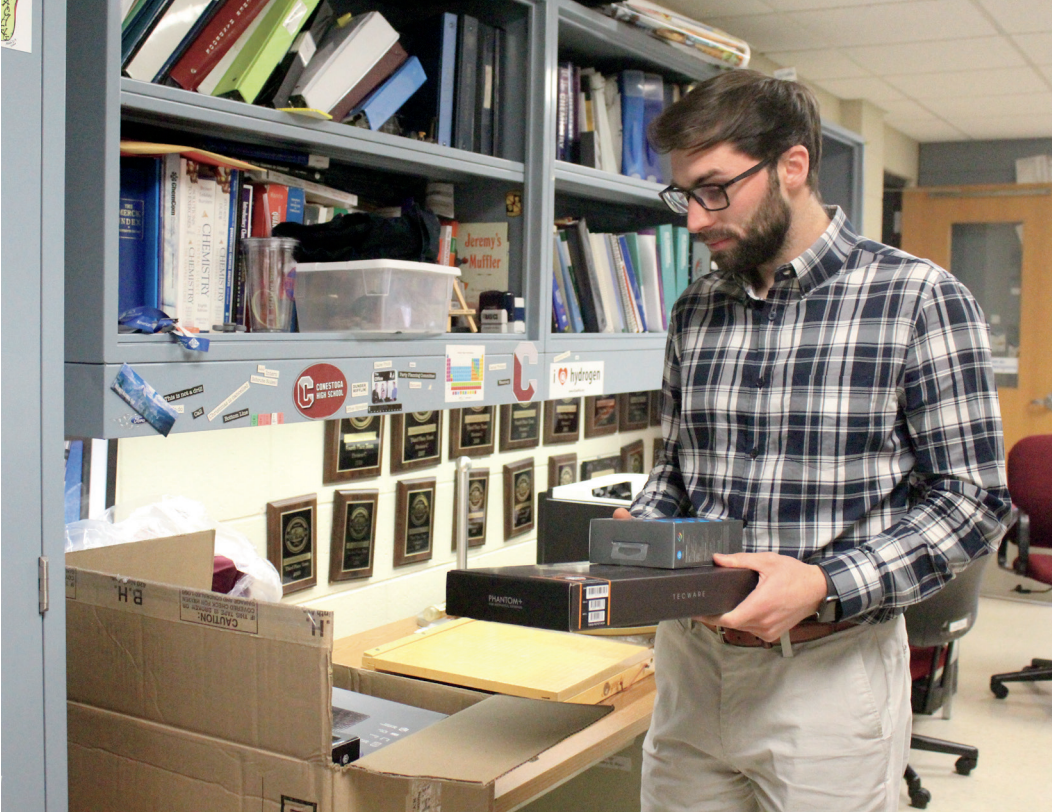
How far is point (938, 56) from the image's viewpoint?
376cm

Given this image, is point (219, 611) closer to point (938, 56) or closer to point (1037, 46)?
point (938, 56)

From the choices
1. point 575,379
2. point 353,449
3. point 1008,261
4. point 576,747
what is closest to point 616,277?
point 575,379

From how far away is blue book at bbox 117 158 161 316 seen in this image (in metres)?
1.45

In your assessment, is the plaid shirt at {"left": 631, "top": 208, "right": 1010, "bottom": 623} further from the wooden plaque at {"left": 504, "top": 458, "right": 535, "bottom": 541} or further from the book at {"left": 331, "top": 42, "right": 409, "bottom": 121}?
the wooden plaque at {"left": 504, "top": 458, "right": 535, "bottom": 541}

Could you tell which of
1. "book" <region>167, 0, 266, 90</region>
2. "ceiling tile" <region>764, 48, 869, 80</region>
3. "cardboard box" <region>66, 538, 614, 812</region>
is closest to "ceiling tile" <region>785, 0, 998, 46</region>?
"ceiling tile" <region>764, 48, 869, 80</region>

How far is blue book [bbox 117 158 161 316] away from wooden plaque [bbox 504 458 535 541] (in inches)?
54.0

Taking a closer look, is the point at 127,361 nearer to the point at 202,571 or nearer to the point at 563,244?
the point at 202,571

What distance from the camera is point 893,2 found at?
3.03 meters

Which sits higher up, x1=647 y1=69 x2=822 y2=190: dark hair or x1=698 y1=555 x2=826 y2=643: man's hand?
x1=647 y1=69 x2=822 y2=190: dark hair

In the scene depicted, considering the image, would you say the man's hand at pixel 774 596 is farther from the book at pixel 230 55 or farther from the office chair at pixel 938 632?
the office chair at pixel 938 632

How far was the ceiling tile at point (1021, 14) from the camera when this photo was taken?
10.2ft

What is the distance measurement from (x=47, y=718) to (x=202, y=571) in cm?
→ 47

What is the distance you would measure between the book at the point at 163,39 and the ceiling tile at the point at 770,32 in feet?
6.86

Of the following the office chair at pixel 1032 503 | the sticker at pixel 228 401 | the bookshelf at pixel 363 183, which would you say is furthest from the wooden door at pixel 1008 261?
the sticker at pixel 228 401
